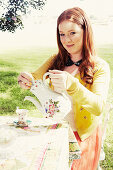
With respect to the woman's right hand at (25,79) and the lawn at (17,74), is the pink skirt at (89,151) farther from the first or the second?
the lawn at (17,74)

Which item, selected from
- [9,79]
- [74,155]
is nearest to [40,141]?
[74,155]

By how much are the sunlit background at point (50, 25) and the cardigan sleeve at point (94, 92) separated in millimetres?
5152

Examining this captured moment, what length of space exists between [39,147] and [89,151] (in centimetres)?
43

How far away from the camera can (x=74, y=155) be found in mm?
1094

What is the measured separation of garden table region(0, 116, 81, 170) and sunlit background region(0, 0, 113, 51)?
5.40m

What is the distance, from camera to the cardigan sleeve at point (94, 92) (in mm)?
1057

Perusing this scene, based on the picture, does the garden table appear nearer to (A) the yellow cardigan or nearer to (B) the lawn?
(A) the yellow cardigan

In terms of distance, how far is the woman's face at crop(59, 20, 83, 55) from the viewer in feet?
4.14

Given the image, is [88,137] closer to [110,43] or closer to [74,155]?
[74,155]

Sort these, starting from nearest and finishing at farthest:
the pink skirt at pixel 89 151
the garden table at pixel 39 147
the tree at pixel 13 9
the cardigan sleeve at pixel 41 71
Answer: the garden table at pixel 39 147 < the pink skirt at pixel 89 151 < the cardigan sleeve at pixel 41 71 < the tree at pixel 13 9

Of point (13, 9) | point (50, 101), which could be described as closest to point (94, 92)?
point (50, 101)

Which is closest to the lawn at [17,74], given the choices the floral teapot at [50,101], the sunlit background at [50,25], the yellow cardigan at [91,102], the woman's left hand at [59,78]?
the sunlit background at [50,25]

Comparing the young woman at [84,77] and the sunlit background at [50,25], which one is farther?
the sunlit background at [50,25]

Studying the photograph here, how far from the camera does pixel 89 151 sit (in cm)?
130
